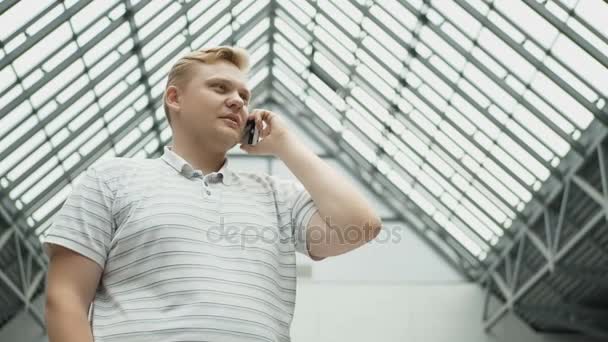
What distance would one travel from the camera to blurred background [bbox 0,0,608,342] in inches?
806

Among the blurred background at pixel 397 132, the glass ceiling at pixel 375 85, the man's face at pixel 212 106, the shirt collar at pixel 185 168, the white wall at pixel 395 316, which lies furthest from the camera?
the white wall at pixel 395 316

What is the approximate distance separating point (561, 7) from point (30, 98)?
42.7ft

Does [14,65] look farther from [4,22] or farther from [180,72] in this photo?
[180,72]

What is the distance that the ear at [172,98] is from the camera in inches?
129

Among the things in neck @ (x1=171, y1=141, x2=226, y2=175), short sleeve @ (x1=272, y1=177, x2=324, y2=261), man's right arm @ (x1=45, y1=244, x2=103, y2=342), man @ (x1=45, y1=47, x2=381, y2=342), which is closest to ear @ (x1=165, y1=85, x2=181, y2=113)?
man @ (x1=45, y1=47, x2=381, y2=342)

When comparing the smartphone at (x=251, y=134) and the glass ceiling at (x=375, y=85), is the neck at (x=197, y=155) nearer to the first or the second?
the smartphone at (x=251, y=134)

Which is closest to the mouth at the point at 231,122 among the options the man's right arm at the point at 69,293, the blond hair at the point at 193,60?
the blond hair at the point at 193,60

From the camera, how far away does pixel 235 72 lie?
3.30 meters

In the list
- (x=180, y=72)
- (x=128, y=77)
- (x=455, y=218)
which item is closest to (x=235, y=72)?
(x=180, y=72)

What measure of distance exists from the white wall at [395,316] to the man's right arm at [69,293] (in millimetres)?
32547

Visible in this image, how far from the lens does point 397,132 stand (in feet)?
102

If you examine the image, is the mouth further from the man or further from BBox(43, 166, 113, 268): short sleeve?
BBox(43, 166, 113, 268): short sleeve

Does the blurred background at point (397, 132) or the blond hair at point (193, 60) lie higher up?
the blond hair at point (193, 60)

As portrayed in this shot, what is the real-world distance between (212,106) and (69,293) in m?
0.90
